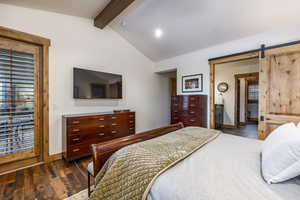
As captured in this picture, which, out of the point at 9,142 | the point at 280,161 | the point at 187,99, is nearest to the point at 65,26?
the point at 9,142

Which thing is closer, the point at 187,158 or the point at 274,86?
the point at 187,158

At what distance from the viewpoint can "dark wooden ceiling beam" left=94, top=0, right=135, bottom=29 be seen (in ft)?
7.93

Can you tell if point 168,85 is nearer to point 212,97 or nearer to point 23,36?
point 212,97

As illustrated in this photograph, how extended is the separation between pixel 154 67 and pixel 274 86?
3247 millimetres

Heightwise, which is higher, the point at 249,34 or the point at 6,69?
the point at 249,34

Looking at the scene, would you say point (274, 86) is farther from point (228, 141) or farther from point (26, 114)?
point (26, 114)

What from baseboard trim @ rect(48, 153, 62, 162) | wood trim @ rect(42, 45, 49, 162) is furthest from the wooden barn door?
wood trim @ rect(42, 45, 49, 162)

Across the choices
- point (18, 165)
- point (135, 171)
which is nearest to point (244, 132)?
point (135, 171)

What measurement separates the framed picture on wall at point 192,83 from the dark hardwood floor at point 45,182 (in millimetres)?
3066

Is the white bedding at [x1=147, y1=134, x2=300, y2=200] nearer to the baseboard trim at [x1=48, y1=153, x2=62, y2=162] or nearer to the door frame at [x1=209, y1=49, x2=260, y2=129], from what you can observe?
the door frame at [x1=209, y1=49, x2=260, y2=129]

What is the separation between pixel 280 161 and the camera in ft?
2.82

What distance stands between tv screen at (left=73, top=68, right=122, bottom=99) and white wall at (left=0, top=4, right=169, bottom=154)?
0.18 metres

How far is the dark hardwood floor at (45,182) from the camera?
1.72m

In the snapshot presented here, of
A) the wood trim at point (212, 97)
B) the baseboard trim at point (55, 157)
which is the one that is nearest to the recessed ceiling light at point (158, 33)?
the wood trim at point (212, 97)
